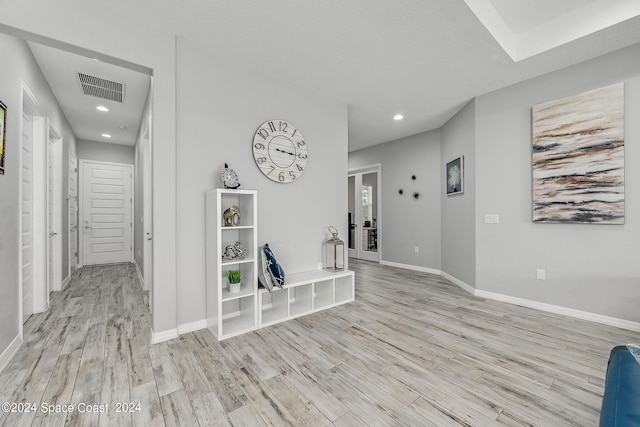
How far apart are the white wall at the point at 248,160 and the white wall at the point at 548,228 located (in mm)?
1887

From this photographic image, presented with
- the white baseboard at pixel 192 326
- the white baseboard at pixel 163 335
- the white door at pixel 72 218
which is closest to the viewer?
the white baseboard at pixel 163 335

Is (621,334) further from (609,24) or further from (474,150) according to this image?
(609,24)

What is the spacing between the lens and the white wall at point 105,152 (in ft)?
17.8

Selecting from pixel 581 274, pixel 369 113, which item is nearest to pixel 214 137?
pixel 369 113

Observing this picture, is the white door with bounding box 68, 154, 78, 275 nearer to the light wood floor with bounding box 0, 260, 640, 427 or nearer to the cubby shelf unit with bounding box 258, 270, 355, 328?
the light wood floor with bounding box 0, 260, 640, 427

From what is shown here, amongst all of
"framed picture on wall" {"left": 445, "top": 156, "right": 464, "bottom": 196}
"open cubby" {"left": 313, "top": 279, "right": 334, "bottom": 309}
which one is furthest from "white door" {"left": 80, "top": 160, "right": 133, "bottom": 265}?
"framed picture on wall" {"left": 445, "top": 156, "right": 464, "bottom": 196}

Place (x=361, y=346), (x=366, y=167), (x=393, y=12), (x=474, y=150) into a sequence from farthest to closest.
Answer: (x=366, y=167), (x=474, y=150), (x=361, y=346), (x=393, y=12)

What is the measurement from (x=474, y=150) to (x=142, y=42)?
12.6 ft

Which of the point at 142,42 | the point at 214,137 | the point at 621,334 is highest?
the point at 142,42

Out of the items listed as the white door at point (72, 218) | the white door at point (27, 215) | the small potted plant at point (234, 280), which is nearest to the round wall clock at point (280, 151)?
the small potted plant at point (234, 280)

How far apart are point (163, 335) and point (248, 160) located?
176 cm

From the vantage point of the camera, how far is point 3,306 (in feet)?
6.17

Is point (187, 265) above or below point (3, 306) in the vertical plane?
above

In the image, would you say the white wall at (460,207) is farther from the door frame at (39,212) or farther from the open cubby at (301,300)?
the door frame at (39,212)
